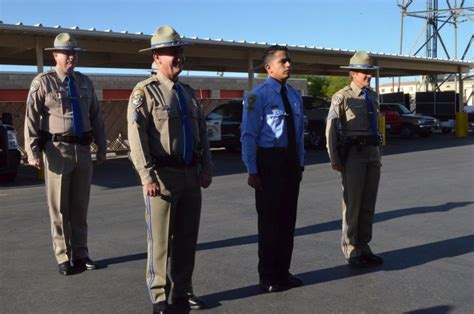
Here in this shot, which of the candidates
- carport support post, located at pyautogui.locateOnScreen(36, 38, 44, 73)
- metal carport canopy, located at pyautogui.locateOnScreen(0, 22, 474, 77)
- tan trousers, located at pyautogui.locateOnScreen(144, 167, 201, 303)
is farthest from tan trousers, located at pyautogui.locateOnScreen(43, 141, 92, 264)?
carport support post, located at pyautogui.locateOnScreen(36, 38, 44, 73)

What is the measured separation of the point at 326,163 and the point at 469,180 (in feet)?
15.6

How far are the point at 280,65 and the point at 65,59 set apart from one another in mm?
2000

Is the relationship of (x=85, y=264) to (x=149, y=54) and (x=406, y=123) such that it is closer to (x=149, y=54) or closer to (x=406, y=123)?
(x=149, y=54)

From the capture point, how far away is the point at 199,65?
2384 cm

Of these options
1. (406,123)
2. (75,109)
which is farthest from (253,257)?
(406,123)

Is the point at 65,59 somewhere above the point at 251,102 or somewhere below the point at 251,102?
above

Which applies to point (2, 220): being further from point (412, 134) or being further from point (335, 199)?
point (412, 134)

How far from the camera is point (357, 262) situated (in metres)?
5.51

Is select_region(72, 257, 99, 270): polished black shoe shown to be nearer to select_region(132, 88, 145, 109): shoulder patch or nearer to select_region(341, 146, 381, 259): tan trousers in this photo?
select_region(132, 88, 145, 109): shoulder patch

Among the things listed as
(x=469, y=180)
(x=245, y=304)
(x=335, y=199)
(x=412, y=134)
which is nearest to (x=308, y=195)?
(x=335, y=199)

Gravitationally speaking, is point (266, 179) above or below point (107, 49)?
below

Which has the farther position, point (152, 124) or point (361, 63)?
point (361, 63)

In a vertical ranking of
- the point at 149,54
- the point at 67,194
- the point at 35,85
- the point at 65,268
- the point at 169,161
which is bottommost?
the point at 65,268

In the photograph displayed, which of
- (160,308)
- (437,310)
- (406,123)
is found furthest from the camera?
(406,123)
